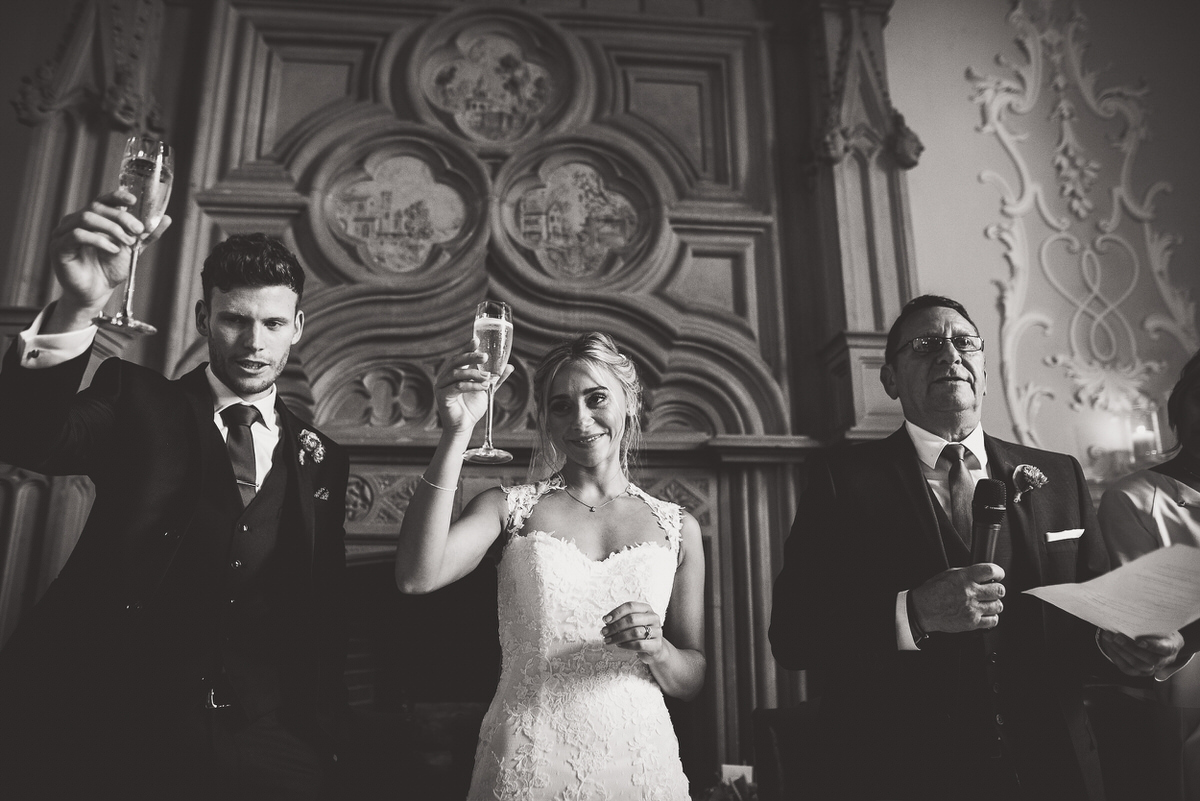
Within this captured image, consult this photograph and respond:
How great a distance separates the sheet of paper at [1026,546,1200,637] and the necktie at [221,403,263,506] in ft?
5.58

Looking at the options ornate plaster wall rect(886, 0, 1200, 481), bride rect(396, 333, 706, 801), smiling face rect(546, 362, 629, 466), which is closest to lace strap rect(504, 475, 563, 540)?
bride rect(396, 333, 706, 801)

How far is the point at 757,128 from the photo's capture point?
4.38 m

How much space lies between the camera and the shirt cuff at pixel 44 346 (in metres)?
1.73

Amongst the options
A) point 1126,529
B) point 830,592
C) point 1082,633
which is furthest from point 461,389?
point 1126,529

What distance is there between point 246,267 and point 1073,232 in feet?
12.7

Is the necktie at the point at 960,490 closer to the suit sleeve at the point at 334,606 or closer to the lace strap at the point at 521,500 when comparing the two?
the lace strap at the point at 521,500

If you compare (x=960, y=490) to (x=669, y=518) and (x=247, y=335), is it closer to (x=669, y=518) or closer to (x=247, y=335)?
(x=669, y=518)

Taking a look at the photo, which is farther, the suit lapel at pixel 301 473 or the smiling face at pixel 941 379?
the smiling face at pixel 941 379

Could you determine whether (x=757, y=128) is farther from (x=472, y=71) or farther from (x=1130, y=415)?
Result: (x=1130, y=415)

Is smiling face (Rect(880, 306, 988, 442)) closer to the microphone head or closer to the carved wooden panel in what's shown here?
the microphone head

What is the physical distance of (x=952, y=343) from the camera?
7.39 feet

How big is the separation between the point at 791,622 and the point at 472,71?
10.6 feet

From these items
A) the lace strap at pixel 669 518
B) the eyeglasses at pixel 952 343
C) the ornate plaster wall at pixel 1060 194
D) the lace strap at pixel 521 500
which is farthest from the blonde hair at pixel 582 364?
the ornate plaster wall at pixel 1060 194

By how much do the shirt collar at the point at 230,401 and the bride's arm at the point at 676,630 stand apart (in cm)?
100
